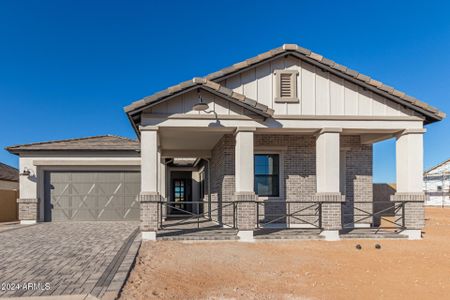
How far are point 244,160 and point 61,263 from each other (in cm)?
501

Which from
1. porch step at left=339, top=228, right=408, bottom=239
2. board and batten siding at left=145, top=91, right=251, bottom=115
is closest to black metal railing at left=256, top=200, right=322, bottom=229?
porch step at left=339, top=228, right=408, bottom=239

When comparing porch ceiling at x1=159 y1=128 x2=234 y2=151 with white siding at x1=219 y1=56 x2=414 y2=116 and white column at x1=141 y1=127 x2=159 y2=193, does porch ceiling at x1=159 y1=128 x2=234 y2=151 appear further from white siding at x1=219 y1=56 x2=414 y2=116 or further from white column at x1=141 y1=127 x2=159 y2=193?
white siding at x1=219 y1=56 x2=414 y2=116

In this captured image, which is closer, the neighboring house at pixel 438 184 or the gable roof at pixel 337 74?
the gable roof at pixel 337 74

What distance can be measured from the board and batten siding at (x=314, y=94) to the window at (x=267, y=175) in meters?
2.31

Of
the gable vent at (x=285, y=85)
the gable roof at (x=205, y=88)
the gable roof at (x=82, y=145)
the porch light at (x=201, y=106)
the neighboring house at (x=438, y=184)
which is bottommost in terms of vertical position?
the neighboring house at (x=438, y=184)

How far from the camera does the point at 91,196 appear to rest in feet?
53.2

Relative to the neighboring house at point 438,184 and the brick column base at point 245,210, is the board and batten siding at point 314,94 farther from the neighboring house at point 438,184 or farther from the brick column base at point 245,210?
the neighboring house at point 438,184

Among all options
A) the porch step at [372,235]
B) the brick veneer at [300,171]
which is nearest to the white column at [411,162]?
the porch step at [372,235]

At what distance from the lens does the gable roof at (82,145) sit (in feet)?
51.7

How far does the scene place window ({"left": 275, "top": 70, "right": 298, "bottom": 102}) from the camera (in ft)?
33.2

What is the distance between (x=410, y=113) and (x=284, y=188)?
4499mm

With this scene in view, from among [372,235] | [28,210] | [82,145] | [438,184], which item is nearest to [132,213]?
[82,145]

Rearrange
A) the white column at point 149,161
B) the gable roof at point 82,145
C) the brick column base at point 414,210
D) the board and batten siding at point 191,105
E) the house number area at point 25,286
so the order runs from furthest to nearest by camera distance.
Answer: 1. the gable roof at point 82,145
2. the brick column base at point 414,210
3. the board and batten siding at point 191,105
4. the white column at point 149,161
5. the house number area at point 25,286

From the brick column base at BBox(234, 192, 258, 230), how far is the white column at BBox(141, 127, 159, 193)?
7.45 ft
